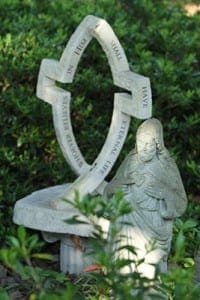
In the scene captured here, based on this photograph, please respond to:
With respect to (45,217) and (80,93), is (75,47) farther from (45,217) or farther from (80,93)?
(80,93)

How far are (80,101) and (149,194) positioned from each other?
5.80 feet

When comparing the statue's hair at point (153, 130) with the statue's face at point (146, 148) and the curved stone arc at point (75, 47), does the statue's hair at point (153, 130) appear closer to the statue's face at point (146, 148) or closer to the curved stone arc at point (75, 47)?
the statue's face at point (146, 148)

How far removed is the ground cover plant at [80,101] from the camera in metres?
6.31

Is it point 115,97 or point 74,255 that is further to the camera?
point 74,255

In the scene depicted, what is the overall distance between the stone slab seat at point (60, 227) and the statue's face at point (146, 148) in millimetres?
564

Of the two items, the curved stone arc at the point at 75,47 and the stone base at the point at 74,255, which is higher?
the curved stone arc at the point at 75,47

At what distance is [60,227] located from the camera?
550cm

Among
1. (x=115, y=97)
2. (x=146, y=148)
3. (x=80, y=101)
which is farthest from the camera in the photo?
(x=80, y=101)

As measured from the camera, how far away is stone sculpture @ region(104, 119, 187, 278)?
500cm

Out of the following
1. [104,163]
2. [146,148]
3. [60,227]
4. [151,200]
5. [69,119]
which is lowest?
[60,227]

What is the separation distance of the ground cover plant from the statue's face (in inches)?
32.3

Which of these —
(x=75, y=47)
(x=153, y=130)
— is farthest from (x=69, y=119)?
(x=153, y=130)

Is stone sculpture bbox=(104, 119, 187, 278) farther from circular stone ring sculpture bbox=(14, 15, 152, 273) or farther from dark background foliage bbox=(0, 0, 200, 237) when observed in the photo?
dark background foliage bbox=(0, 0, 200, 237)

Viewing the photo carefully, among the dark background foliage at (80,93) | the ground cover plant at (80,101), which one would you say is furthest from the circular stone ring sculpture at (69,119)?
the dark background foliage at (80,93)
